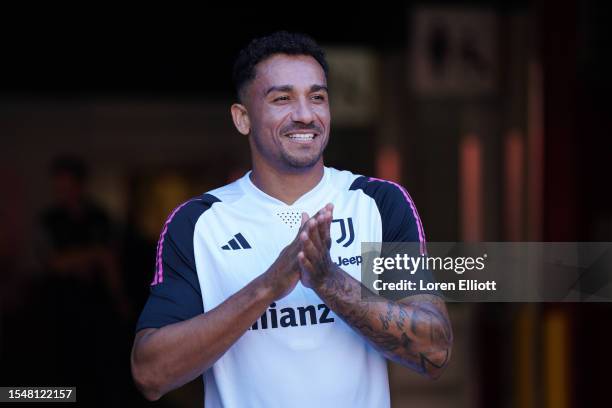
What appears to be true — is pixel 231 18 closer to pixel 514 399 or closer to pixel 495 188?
pixel 495 188

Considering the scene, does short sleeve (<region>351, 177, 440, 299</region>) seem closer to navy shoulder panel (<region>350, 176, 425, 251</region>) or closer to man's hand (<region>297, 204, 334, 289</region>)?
navy shoulder panel (<region>350, 176, 425, 251</region>)

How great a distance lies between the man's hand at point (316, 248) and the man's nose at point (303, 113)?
0.38 meters

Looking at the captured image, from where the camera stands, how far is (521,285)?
3670 millimetres

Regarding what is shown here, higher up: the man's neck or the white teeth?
the white teeth

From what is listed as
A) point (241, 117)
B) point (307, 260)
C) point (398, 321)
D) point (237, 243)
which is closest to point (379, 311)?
point (398, 321)

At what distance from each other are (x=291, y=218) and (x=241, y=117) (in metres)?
0.34

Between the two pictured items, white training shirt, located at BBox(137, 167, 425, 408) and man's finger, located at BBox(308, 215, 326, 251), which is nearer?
man's finger, located at BBox(308, 215, 326, 251)

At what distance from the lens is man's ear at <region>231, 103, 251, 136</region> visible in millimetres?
2783

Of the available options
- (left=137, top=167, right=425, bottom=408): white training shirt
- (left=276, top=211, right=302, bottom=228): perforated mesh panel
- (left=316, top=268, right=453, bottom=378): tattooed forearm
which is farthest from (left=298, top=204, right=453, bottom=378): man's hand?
(left=276, top=211, right=302, bottom=228): perforated mesh panel

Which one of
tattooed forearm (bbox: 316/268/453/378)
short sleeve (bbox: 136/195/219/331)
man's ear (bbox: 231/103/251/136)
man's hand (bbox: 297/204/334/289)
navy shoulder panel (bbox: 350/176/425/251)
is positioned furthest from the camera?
man's ear (bbox: 231/103/251/136)

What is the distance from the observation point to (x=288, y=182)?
2744mm

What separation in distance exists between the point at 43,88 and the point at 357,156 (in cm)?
355

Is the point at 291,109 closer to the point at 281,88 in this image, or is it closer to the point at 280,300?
the point at 281,88

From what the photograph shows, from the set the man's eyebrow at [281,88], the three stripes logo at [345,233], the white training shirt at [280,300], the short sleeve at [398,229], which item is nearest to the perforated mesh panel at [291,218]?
the white training shirt at [280,300]
